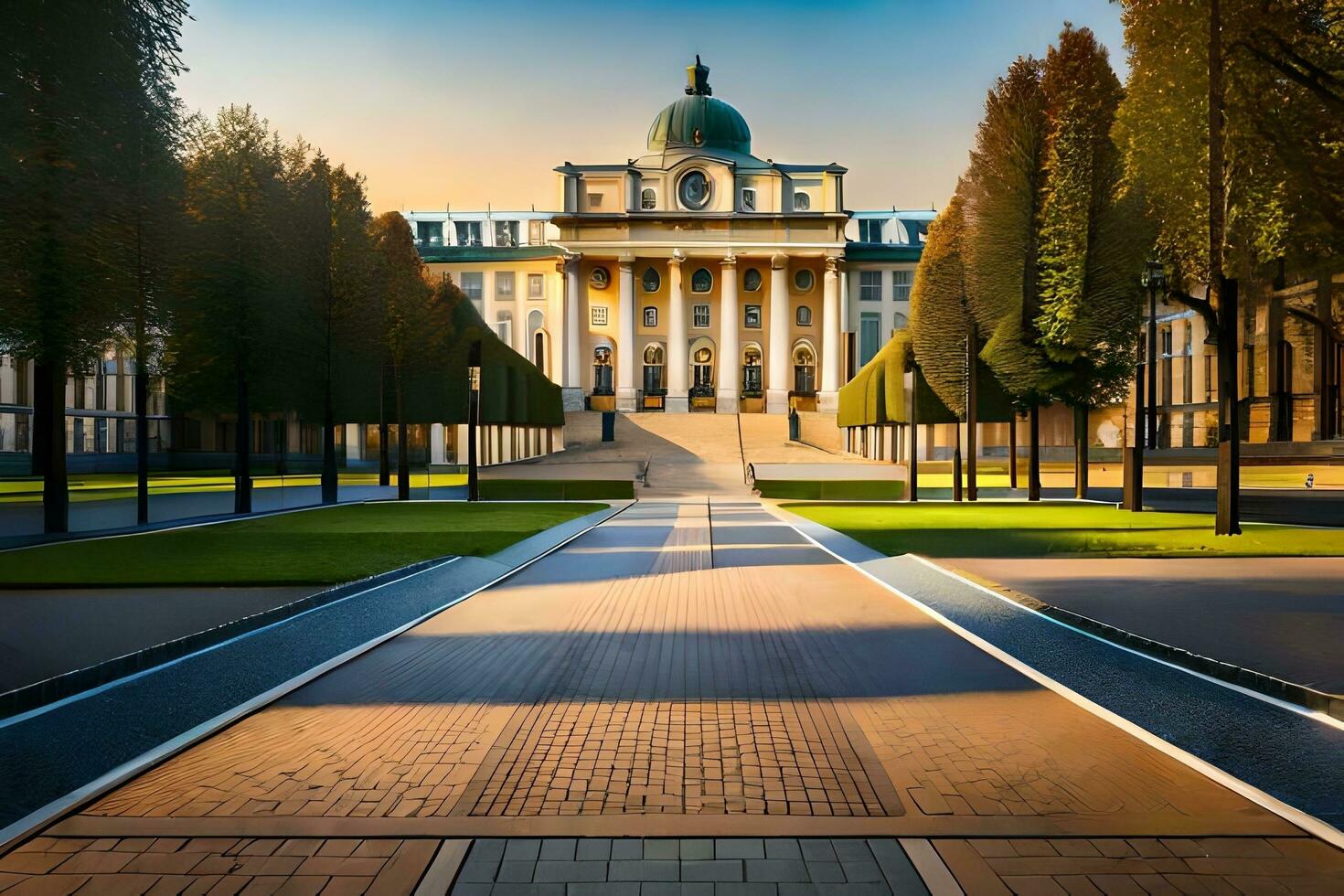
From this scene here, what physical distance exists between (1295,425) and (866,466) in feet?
58.7

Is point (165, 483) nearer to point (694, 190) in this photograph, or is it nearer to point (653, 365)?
point (653, 365)

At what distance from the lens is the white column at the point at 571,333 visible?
9188 cm

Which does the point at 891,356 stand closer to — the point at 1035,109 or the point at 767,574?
the point at 1035,109

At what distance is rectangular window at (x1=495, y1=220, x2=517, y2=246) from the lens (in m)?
105

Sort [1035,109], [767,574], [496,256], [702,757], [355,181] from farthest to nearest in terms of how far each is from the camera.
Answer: [496,256]
[355,181]
[1035,109]
[767,574]
[702,757]

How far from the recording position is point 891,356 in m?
47.5

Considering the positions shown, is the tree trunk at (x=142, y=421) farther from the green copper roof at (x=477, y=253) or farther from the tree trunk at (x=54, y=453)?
the green copper roof at (x=477, y=253)

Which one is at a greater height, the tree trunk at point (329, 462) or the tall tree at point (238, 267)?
the tall tree at point (238, 267)

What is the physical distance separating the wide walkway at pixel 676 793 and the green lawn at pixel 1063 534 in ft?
33.6

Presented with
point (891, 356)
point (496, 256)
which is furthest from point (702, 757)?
point (496, 256)

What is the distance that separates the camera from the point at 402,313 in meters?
39.1

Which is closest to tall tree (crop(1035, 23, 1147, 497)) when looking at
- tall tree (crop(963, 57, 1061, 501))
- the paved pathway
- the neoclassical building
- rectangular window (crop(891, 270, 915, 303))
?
tall tree (crop(963, 57, 1061, 501))

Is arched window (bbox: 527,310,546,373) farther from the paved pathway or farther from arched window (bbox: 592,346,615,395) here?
the paved pathway

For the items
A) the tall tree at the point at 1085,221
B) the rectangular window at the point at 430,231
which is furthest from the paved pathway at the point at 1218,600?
the rectangular window at the point at 430,231
